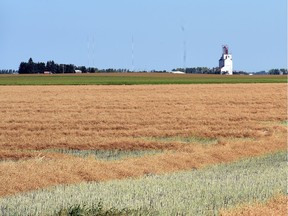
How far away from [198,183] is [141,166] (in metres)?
6.82

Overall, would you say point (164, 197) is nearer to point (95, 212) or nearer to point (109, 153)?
point (95, 212)

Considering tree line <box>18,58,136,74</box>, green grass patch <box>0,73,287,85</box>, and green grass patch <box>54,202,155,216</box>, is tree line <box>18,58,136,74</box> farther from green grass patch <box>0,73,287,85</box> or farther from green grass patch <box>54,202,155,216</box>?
green grass patch <box>54,202,155,216</box>

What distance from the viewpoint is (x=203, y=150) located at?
2150 cm

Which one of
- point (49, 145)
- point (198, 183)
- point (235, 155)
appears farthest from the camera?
point (49, 145)

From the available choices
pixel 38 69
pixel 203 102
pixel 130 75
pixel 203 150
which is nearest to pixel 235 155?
pixel 203 150

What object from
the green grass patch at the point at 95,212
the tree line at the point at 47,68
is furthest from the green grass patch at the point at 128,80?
the green grass patch at the point at 95,212

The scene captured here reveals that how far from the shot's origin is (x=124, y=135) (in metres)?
26.5

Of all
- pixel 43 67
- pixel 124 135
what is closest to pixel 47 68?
pixel 43 67

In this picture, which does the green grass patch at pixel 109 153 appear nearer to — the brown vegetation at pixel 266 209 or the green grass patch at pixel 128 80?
the brown vegetation at pixel 266 209

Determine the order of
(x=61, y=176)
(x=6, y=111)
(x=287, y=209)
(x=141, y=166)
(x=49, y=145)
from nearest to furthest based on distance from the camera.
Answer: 1. (x=287, y=209)
2. (x=61, y=176)
3. (x=141, y=166)
4. (x=49, y=145)
5. (x=6, y=111)

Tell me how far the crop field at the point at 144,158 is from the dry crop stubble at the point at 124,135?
0.04 m

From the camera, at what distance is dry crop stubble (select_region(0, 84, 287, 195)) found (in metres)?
16.4

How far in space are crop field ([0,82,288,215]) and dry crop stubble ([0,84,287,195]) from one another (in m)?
0.04

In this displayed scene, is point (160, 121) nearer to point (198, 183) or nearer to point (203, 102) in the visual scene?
point (203, 102)
